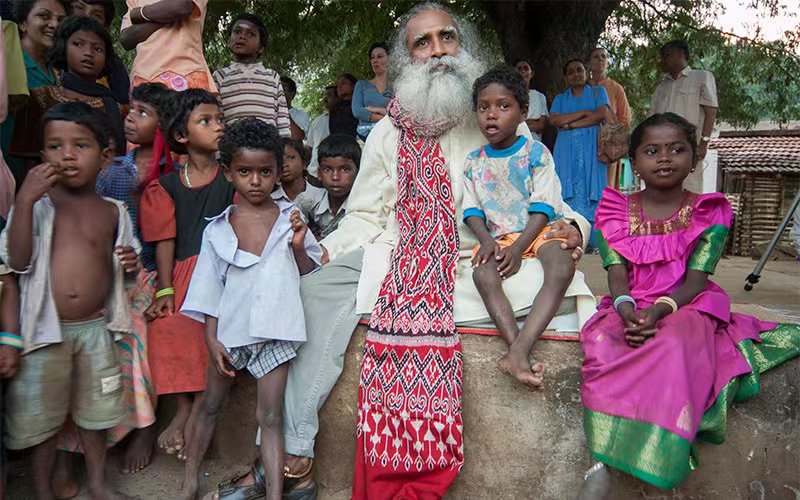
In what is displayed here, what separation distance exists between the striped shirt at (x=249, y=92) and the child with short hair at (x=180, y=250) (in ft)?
4.97

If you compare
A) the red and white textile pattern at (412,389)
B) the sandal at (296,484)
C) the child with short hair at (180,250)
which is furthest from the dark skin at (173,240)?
A: the red and white textile pattern at (412,389)

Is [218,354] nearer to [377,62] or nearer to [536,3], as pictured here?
[377,62]

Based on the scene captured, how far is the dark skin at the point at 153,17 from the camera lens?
393 centimetres

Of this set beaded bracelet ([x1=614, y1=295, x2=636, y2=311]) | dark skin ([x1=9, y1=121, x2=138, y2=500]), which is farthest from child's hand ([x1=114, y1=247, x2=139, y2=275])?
beaded bracelet ([x1=614, y1=295, x2=636, y2=311])

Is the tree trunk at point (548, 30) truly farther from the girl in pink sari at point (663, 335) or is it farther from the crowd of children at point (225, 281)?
the girl in pink sari at point (663, 335)

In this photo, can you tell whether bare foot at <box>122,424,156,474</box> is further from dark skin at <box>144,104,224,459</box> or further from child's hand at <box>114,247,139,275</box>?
child's hand at <box>114,247,139,275</box>

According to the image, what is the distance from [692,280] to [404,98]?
5.64ft

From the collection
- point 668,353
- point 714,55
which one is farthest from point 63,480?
point 714,55

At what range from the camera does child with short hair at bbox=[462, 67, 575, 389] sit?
2678 mm

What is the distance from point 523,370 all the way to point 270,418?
1097 millimetres

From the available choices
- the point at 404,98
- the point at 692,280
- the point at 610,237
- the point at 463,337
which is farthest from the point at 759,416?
the point at 404,98

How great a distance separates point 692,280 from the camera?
250cm

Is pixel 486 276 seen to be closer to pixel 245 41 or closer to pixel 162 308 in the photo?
pixel 162 308

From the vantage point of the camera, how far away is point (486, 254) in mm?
2762
